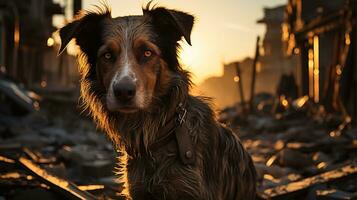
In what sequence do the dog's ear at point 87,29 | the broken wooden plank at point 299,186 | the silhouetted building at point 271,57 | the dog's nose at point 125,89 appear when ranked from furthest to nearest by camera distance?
the silhouetted building at point 271,57, the broken wooden plank at point 299,186, the dog's ear at point 87,29, the dog's nose at point 125,89

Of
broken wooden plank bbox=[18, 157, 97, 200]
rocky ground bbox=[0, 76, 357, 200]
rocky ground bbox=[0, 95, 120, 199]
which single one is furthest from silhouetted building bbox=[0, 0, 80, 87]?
broken wooden plank bbox=[18, 157, 97, 200]

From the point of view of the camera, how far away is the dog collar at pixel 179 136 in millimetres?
3275

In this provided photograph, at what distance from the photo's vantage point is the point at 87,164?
264 inches

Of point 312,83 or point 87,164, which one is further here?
point 312,83

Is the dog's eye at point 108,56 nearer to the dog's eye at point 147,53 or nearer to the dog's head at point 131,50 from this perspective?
the dog's head at point 131,50

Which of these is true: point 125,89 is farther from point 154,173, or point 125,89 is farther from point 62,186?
point 62,186

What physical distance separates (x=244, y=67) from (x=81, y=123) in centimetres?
5712

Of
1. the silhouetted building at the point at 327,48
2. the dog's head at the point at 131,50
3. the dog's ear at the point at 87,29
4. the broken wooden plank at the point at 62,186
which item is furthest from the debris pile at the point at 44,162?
the silhouetted building at the point at 327,48

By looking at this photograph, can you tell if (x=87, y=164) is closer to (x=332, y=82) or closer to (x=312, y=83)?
(x=332, y=82)

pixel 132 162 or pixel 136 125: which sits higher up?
pixel 136 125

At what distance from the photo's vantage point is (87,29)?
3.71m

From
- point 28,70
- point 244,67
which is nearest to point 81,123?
point 28,70

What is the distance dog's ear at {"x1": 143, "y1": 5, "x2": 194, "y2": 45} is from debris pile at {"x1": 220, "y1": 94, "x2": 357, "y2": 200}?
1.27 meters

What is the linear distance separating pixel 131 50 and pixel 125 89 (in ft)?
1.39
